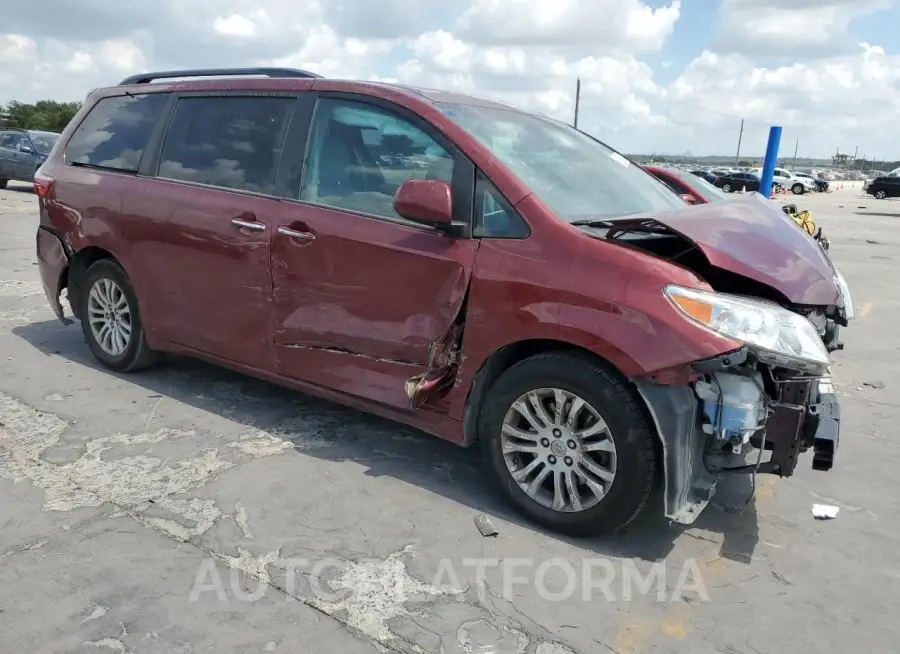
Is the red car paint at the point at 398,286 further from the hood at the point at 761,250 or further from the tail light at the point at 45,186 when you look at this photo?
the tail light at the point at 45,186

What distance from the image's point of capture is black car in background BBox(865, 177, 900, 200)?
36.3 metres

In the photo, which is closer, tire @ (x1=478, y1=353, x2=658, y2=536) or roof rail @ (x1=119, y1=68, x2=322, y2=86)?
tire @ (x1=478, y1=353, x2=658, y2=536)

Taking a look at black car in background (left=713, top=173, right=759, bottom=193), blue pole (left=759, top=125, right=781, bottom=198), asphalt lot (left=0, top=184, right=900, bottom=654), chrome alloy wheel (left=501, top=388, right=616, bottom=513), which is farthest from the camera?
black car in background (left=713, top=173, right=759, bottom=193)

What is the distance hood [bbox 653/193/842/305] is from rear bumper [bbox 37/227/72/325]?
4154 millimetres

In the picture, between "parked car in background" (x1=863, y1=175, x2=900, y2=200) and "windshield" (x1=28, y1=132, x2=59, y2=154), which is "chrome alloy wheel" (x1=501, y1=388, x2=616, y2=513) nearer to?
"windshield" (x1=28, y1=132, x2=59, y2=154)

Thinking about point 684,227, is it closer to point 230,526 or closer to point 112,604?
point 230,526

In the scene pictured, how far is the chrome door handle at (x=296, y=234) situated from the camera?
381 centimetres

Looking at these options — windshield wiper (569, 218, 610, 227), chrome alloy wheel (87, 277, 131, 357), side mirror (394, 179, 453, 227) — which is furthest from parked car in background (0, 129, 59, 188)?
windshield wiper (569, 218, 610, 227)

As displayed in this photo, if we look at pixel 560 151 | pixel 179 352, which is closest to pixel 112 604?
pixel 179 352

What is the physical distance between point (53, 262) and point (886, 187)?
40.4 m

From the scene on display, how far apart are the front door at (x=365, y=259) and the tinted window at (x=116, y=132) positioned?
1.47 meters

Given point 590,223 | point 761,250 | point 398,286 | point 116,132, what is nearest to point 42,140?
point 116,132

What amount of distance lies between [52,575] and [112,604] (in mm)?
339

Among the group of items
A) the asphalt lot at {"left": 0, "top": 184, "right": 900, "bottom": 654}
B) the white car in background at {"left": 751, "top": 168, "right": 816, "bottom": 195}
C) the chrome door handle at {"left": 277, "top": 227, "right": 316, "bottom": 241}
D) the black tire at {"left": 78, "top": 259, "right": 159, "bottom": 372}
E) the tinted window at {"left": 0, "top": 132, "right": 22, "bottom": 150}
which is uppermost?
the chrome door handle at {"left": 277, "top": 227, "right": 316, "bottom": 241}
